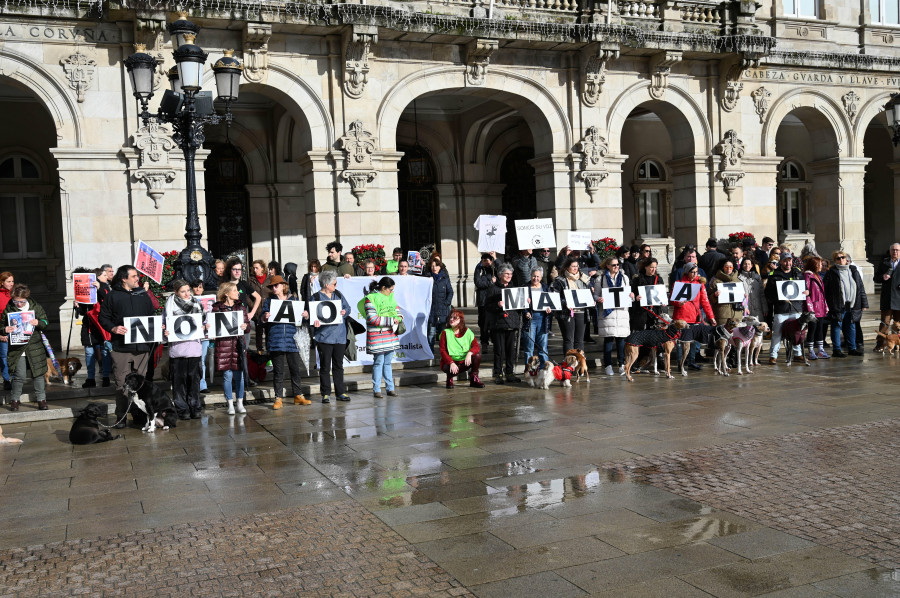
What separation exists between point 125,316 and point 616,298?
23.3 ft

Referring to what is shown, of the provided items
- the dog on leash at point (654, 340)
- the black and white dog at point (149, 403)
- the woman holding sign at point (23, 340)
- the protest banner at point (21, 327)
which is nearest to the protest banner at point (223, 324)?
the black and white dog at point (149, 403)

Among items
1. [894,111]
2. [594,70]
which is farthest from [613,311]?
[594,70]

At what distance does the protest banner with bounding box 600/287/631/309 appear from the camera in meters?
13.5

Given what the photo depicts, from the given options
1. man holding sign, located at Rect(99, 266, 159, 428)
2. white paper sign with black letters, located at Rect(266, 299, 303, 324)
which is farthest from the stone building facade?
white paper sign with black letters, located at Rect(266, 299, 303, 324)

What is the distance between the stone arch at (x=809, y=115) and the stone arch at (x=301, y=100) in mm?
11127

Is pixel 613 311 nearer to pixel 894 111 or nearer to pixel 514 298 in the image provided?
pixel 514 298

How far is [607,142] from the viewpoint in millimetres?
20641

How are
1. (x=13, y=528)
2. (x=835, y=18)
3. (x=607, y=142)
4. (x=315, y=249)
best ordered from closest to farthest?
(x=13, y=528) < (x=315, y=249) < (x=607, y=142) < (x=835, y=18)

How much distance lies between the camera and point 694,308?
44.5 feet

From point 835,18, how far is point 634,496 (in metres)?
20.5

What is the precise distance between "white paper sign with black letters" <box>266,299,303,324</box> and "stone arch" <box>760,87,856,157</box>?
14.9 metres

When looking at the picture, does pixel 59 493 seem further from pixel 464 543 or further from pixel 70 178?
pixel 70 178

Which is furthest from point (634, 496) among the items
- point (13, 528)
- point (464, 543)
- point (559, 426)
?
point (13, 528)

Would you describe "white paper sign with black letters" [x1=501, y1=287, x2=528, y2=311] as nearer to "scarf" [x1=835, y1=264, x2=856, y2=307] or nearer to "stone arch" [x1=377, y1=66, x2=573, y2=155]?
"scarf" [x1=835, y1=264, x2=856, y2=307]
